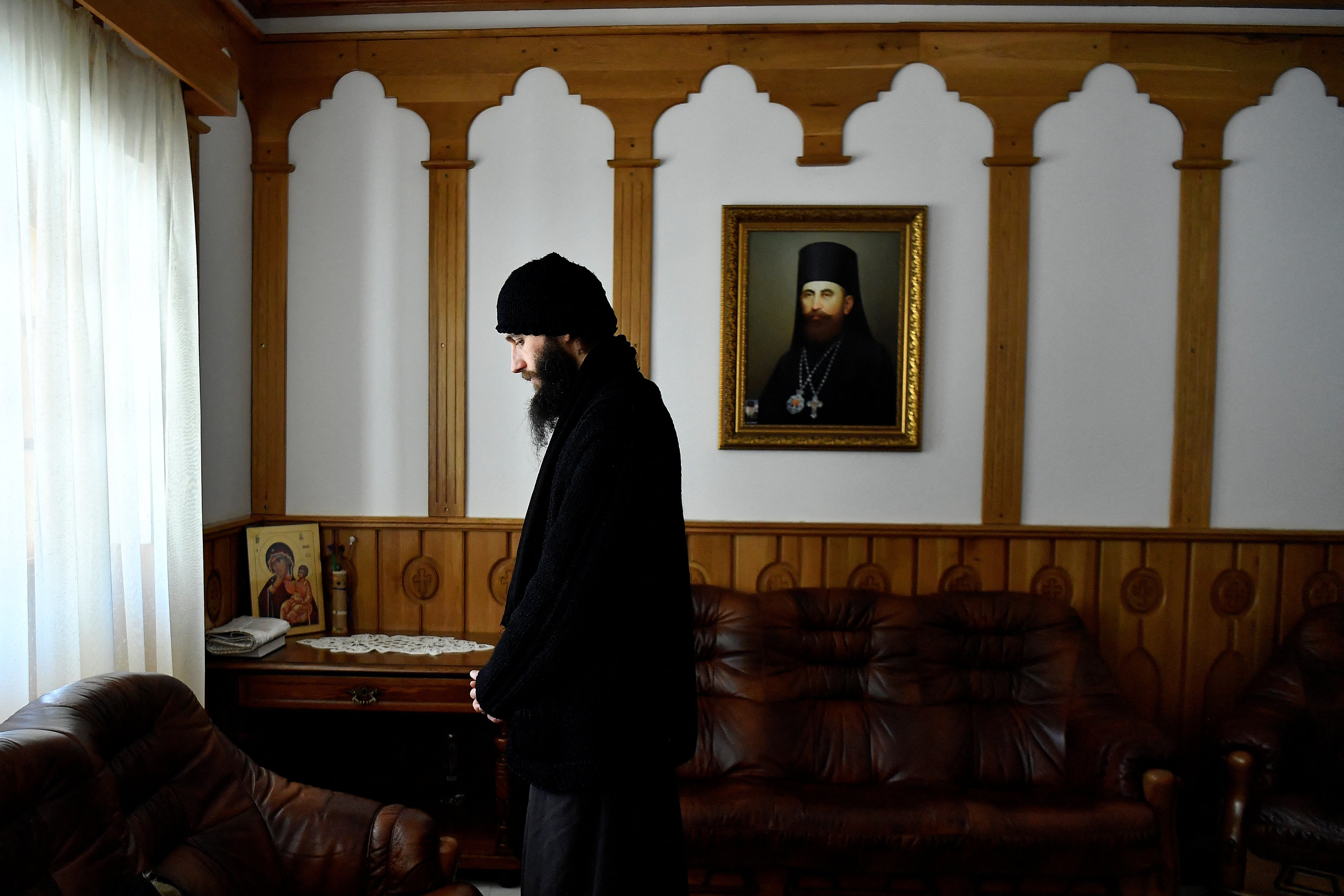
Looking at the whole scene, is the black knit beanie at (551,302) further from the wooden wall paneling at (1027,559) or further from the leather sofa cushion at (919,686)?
the wooden wall paneling at (1027,559)

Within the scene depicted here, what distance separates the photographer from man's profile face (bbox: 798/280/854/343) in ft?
10.6

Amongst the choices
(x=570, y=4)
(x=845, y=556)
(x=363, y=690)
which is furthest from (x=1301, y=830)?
(x=570, y=4)

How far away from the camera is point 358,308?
11.0 feet

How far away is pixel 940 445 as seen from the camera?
325 centimetres

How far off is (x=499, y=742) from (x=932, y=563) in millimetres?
1764

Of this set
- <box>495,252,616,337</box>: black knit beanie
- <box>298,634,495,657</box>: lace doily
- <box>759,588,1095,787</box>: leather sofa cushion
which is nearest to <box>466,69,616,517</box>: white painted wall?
<box>298,634,495,657</box>: lace doily

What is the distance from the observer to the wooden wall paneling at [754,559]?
3.27m

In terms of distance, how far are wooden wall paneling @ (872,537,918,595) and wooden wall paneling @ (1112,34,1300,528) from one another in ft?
3.94

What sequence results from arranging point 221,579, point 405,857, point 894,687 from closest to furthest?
point 405,857 < point 894,687 < point 221,579

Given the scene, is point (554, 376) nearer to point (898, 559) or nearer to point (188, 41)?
point (188, 41)

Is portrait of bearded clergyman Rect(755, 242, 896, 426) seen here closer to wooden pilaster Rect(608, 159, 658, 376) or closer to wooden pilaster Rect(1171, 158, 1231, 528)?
wooden pilaster Rect(608, 159, 658, 376)

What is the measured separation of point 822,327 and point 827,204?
48 cm

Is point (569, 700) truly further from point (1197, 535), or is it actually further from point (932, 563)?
point (1197, 535)

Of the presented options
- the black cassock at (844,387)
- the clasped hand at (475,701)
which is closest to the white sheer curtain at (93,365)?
the clasped hand at (475,701)
